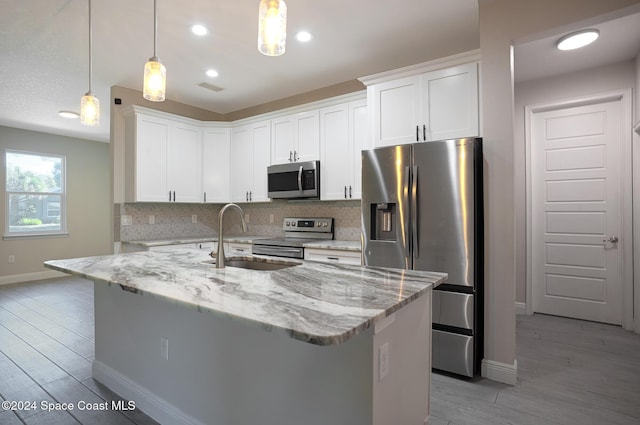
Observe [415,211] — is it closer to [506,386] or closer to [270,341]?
[506,386]

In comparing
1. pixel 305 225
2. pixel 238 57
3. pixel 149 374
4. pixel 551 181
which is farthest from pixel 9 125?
pixel 551 181

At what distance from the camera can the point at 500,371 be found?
7.78 ft

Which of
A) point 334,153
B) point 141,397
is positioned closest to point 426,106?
point 334,153

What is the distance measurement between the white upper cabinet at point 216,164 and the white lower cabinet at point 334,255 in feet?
5.87

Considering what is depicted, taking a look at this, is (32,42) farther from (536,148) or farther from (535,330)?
(535,330)

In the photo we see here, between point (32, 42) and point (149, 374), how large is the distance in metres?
3.13

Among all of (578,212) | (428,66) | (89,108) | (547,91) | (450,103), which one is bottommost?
(578,212)

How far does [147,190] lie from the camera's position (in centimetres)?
398

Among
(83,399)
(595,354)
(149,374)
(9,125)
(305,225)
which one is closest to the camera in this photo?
(149,374)

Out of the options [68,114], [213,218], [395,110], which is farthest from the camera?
[213,218]

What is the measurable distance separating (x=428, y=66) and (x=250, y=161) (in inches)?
101

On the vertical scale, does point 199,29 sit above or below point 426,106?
above

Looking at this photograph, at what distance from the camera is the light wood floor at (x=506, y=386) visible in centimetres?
197

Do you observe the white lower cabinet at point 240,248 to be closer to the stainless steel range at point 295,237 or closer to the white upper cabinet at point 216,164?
the stainless steel range at point 295,237
